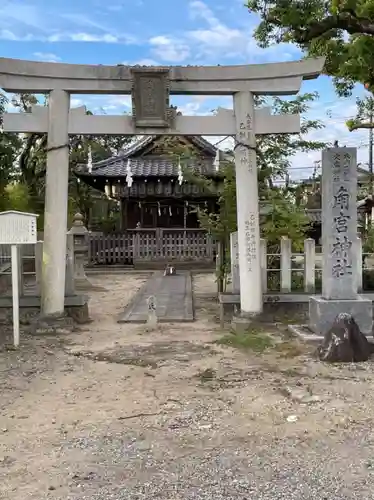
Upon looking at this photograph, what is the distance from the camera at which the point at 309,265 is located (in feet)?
28.3

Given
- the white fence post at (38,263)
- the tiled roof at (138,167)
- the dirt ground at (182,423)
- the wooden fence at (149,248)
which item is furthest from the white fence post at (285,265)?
the tiled roof at (138,167)

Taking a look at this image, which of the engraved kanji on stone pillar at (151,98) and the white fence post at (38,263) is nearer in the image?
the engraved kanji on stone pillar at (151,98)

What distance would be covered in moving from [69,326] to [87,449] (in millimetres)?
4779

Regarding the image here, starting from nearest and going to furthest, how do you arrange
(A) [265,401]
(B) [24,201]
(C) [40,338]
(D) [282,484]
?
(D) [282,484] < (A) [265,401] < (C) [40,338] < (B) [24,201]

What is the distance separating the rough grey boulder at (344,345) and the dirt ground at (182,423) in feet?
0.56

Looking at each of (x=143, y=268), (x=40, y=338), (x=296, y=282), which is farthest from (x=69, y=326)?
(x=143, y=268)

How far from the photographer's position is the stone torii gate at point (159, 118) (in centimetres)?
811

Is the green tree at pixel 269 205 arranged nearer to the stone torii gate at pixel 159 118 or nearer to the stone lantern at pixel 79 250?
the stone torii gate at pixel 159 118

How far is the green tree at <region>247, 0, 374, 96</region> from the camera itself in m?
9.57

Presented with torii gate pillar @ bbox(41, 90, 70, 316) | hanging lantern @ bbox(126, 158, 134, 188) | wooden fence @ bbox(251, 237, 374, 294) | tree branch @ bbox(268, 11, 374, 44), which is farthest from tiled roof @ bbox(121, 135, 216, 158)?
torii gate pillar @ bbox(41, 90, 70, 316)

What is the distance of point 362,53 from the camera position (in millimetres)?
9891

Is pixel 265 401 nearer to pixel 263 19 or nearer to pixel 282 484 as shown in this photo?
pixel 282 484

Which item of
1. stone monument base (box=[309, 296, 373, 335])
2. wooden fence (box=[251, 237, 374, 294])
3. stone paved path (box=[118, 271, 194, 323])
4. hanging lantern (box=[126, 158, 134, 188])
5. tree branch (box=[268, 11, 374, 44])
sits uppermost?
tree branch (box=[268, 11, 374, 44])

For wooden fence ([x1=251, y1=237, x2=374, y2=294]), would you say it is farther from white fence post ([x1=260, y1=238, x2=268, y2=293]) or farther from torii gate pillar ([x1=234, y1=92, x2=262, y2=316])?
torii gate pillar ([x1=234, y1=92, x2=262, y2=316])
